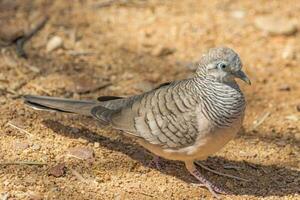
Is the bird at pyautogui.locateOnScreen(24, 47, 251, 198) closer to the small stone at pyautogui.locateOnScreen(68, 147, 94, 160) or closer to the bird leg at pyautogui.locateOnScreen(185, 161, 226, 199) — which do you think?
the bird leg at pyautogui.locateOnScreen(185, 161, 226, 199)

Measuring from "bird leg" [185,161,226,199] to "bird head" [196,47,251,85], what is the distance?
2.70 ft

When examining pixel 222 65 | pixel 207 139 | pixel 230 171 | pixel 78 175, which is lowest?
pixel 230 171

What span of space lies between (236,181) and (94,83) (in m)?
2.09

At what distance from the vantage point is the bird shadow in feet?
18.2

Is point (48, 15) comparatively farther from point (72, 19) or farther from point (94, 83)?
point (94, 83)

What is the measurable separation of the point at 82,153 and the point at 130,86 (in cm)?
148

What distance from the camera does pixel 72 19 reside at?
26.4ft

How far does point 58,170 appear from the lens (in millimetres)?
5375

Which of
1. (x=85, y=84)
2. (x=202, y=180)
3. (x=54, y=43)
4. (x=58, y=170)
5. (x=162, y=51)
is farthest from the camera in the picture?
(x=162, y=51)

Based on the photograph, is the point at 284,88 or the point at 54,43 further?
the point at 54,43

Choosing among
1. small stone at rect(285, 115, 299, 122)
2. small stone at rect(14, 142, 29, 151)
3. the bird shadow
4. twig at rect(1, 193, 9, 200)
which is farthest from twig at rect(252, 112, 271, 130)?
twig at rect(1, 193, 9, 200)

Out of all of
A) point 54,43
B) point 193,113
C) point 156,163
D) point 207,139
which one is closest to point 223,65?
point 193,113

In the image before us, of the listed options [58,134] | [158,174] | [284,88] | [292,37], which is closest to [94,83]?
[58,134]

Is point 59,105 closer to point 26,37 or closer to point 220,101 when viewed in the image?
point 220,101
